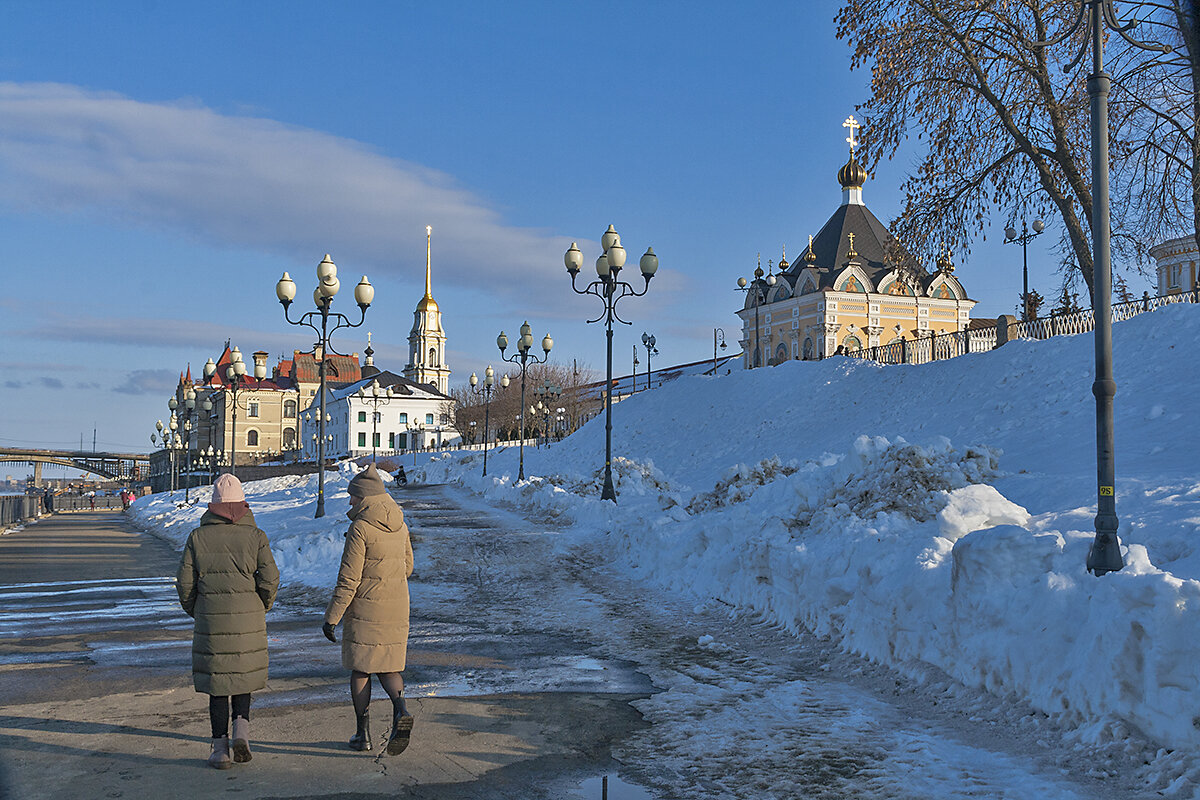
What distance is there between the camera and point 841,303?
53719 millimetres

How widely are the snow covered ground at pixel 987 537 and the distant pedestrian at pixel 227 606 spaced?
278 cm

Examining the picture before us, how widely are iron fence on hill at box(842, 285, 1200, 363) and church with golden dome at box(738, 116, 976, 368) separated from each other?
15626mm

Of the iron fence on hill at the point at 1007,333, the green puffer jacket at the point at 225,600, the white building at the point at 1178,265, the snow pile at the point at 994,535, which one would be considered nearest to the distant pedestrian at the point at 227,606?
the green puffer jacket at the point at 225,600

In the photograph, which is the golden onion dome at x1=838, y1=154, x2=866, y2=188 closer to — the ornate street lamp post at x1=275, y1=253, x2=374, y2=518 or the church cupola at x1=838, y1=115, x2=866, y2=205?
the church cupola at x1=838, y1=115, x2=866, y2=205

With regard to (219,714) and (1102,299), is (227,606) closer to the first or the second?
(219,714)

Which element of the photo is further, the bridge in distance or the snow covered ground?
the bridge in distance

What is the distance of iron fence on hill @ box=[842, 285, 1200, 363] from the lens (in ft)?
81.8

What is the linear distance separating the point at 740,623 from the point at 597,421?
38.0 m

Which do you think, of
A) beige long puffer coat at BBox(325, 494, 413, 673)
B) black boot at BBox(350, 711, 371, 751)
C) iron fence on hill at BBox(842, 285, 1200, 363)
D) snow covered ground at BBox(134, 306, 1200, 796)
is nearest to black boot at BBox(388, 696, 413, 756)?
black boot at BBox(350, 711, 371, 751)

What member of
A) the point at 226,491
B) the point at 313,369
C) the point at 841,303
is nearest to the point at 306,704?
the point at 226,491

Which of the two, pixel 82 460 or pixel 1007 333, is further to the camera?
pixel 82 460

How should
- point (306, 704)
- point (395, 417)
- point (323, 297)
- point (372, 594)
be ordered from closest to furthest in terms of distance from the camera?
point (372, 594), point (306, 704), point (323, 297), point (395, 417)

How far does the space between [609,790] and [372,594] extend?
6.10 feet

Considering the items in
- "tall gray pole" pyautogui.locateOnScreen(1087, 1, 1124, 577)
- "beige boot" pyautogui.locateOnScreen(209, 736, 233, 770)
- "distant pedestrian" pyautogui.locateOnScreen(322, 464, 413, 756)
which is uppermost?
"tall gray pole" pyautogui.locateOnScreen(1087, 1, 1124, 577)
